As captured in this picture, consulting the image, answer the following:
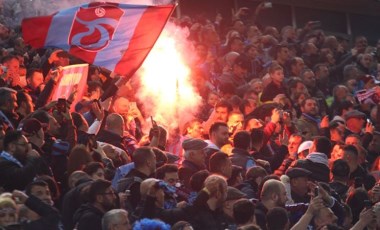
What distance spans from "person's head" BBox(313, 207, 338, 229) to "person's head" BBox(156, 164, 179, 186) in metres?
1.54

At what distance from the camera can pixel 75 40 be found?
48.9ft

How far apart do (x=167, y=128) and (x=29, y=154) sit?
4.13 meters

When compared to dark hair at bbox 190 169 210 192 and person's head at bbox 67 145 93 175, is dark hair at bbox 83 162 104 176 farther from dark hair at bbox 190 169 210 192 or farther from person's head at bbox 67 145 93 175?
dark hair at bbox 190 169 210 192

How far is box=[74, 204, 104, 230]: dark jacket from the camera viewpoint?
410 inches

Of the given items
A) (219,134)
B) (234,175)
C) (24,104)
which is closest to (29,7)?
(24,104)

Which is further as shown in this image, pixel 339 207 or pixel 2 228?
pixel 339 207

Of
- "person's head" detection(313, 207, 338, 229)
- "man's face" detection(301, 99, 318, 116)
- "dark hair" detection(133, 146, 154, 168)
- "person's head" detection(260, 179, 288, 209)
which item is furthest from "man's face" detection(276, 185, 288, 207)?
"man's face" detection(301, 99, 318, 116)

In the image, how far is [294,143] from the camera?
15523 millimetres

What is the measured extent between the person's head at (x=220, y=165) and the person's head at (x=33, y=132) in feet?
6.36

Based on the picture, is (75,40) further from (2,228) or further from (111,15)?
(2,228)

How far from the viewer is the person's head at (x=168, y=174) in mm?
12055

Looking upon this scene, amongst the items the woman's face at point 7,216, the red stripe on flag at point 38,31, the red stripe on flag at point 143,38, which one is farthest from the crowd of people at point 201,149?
the red stripe on flag at point 143,38

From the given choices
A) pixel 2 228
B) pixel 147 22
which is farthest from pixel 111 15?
pixel 2 228

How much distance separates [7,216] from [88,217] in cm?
100
